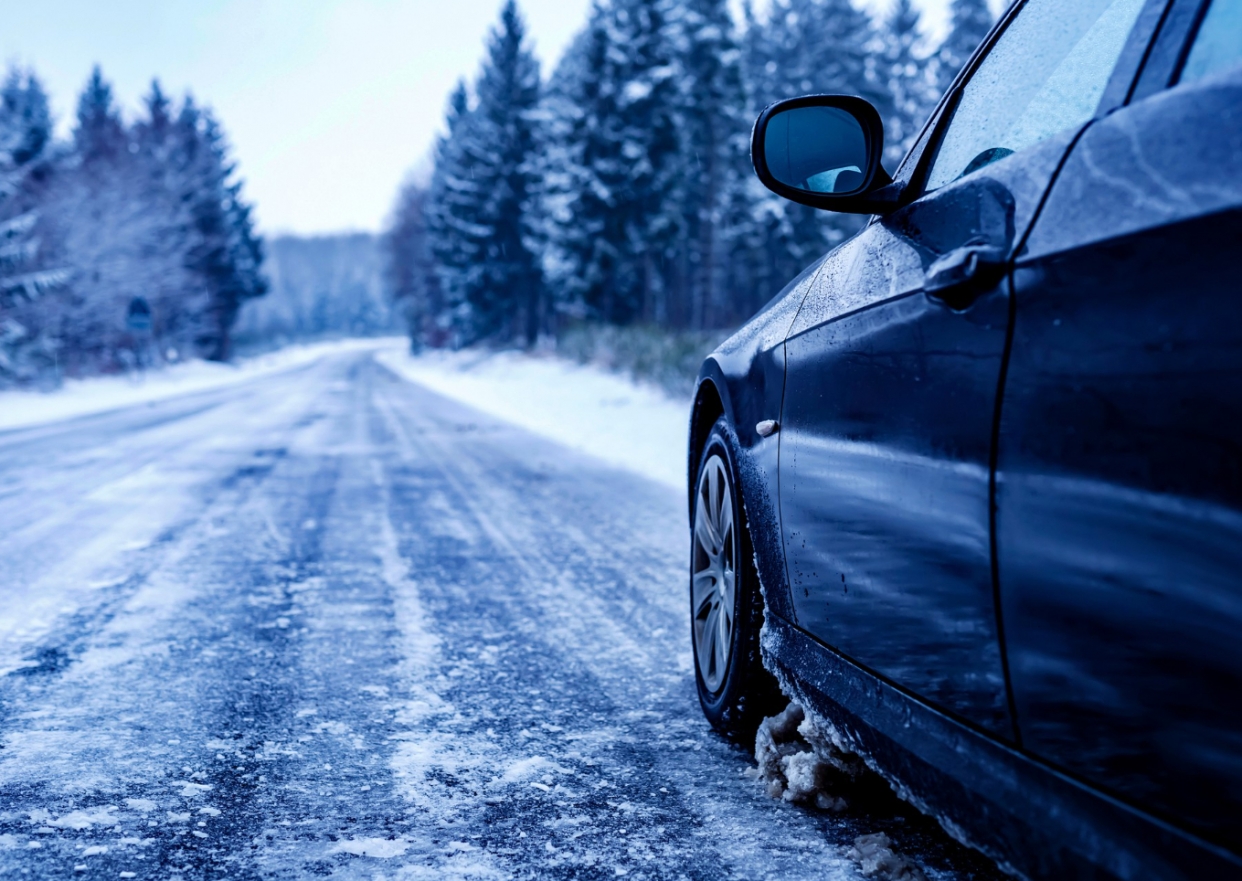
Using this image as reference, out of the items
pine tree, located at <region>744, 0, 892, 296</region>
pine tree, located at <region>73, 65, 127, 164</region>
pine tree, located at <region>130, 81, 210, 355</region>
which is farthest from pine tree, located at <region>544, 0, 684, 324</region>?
pine tree, located at <region>73, 65, 127, 164</region>

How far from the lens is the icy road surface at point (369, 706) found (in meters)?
2.35

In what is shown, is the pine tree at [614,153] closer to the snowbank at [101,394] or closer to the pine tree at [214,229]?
the snowbank at [101,394]

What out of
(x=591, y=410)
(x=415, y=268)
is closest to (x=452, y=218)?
(x=415, y=268)

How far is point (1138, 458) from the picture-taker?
1.23 metres

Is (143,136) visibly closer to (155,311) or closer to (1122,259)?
(155,311)

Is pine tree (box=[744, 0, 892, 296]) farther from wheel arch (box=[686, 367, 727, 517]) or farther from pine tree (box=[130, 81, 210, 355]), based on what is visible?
wheel arch (box=[686, 367, 727, 517])

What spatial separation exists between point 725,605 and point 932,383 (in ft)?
4.92

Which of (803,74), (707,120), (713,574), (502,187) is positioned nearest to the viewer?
(713,574)

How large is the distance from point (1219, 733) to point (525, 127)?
47.7 m

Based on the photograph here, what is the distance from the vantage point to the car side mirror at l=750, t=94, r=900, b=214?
2.31 meters

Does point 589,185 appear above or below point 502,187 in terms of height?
below

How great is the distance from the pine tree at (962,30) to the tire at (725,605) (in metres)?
47.2

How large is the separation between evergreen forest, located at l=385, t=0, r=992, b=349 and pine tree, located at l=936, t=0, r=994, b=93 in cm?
11

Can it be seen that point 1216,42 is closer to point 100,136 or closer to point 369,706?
point 369,706
